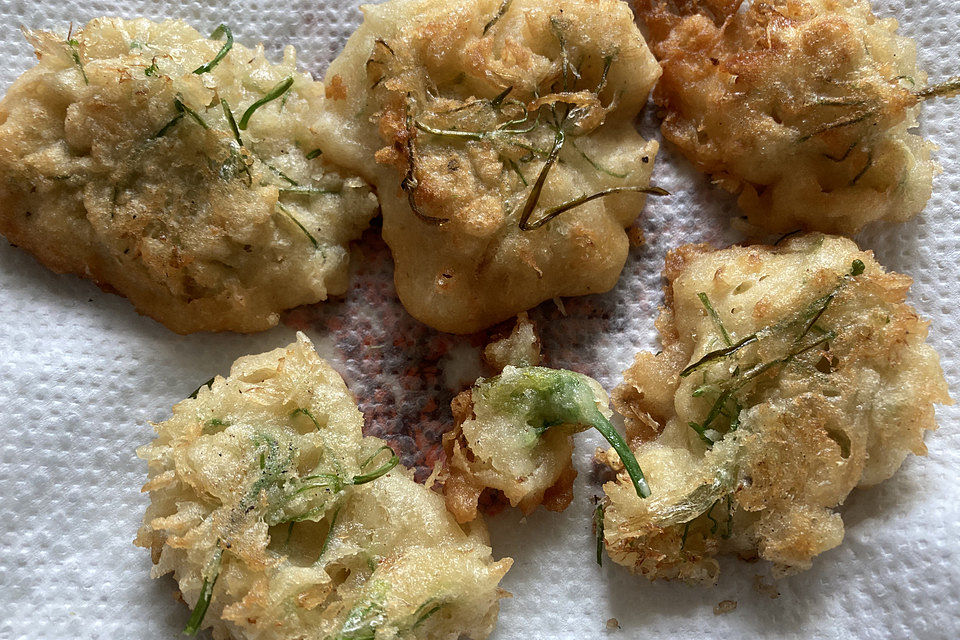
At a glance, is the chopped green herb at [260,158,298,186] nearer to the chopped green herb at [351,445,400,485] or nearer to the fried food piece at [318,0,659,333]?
the fried food piece at [318,0,659,333]

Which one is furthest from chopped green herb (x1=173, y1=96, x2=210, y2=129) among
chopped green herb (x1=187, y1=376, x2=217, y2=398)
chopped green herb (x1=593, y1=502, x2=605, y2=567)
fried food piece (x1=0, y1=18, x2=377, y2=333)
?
chopped green herb (x1=593, y1=502, x2=605, y2=567)

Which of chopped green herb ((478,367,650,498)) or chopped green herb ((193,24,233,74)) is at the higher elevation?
chopped green herb ((193,24,233,74))

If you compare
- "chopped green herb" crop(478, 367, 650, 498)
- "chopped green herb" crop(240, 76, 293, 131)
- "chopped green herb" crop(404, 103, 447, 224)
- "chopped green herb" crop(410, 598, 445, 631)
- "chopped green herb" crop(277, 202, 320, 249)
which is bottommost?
"chopped green herb" crop(410, 598, 445, 631)

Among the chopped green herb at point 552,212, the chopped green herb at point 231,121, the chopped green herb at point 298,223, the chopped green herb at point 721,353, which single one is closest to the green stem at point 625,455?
the chopped green herb at point 721,353

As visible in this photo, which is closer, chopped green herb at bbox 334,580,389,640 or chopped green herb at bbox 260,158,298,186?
chopped green herb at bbox 334,580,389,640

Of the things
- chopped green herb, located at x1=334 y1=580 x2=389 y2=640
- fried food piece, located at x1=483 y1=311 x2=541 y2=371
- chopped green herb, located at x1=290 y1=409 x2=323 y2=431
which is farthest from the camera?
fried food piece, located at x1=483 y1=311 x2=541 y2=371
